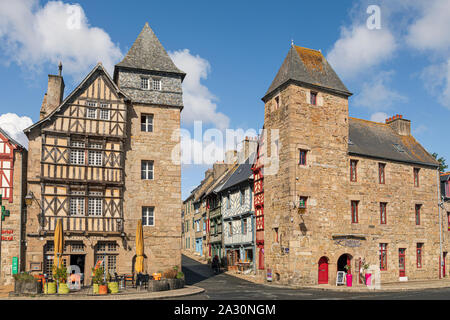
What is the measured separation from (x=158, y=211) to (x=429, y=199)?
57.8 ft

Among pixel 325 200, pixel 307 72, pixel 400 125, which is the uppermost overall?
pixel 307 72

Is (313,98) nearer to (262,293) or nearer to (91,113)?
(262,293)

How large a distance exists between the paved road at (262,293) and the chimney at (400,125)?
43.4 feet

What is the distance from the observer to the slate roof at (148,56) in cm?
2431

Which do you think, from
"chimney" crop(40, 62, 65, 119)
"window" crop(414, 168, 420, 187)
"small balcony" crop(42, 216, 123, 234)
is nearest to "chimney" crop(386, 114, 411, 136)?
"window" crop(414, 168, 420, 187)

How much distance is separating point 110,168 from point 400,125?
67.2ft

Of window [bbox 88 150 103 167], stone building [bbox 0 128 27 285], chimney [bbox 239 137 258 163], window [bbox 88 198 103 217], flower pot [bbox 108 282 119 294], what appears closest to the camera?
flower pot [bbox 108 282 119 294]

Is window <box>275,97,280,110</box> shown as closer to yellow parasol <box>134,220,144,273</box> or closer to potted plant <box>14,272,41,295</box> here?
yellow parasol <box>134,220,144,273</box>

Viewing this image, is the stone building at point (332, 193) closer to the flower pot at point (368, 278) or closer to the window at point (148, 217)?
the flower pot at point (368, 278)

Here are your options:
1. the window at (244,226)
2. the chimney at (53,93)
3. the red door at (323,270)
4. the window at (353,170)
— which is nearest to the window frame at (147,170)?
the chimney at (53,93)

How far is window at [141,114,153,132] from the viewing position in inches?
945

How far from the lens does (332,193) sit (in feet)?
82.5

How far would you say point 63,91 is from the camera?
24578 millimetres

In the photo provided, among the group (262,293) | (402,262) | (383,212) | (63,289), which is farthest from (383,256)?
(63,289)
